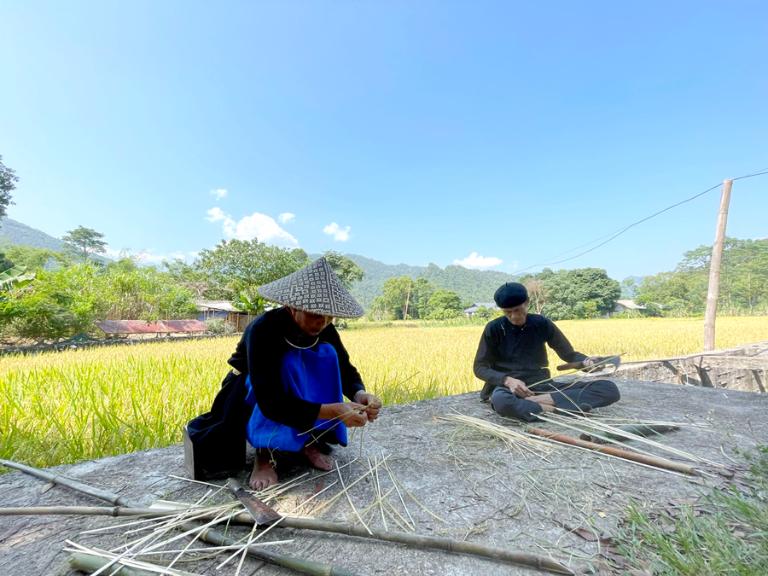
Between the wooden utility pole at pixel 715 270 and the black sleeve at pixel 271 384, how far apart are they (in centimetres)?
760

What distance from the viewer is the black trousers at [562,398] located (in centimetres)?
257

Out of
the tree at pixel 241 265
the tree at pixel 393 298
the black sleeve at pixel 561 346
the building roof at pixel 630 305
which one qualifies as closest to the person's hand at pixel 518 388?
the black sleeve at pixel 561 346

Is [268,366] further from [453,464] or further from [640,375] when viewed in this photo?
[640,375]

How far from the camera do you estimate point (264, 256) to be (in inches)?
781

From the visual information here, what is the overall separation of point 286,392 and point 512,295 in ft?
6.07

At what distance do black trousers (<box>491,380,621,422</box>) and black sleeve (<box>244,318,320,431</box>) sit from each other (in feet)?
5.29

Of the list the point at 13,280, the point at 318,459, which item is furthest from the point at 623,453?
the point at 13,280

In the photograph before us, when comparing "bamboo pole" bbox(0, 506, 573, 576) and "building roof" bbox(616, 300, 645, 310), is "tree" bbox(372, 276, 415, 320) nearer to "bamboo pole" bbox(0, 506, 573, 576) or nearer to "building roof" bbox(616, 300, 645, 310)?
"building roof" bbox(616, 300, 645, 310)

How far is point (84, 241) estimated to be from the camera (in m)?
50.9

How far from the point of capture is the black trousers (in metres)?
2.57

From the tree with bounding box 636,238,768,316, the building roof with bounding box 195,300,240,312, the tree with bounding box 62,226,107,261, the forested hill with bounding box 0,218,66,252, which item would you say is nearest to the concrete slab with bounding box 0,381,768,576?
the building roof with bounding box 195,300,240,312

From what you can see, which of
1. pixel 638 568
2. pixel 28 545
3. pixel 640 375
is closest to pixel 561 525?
pixel 638 568

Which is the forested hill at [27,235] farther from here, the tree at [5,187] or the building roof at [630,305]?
the building roof at [630,305]

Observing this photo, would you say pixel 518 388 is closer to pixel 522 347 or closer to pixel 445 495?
pixel 522 347
